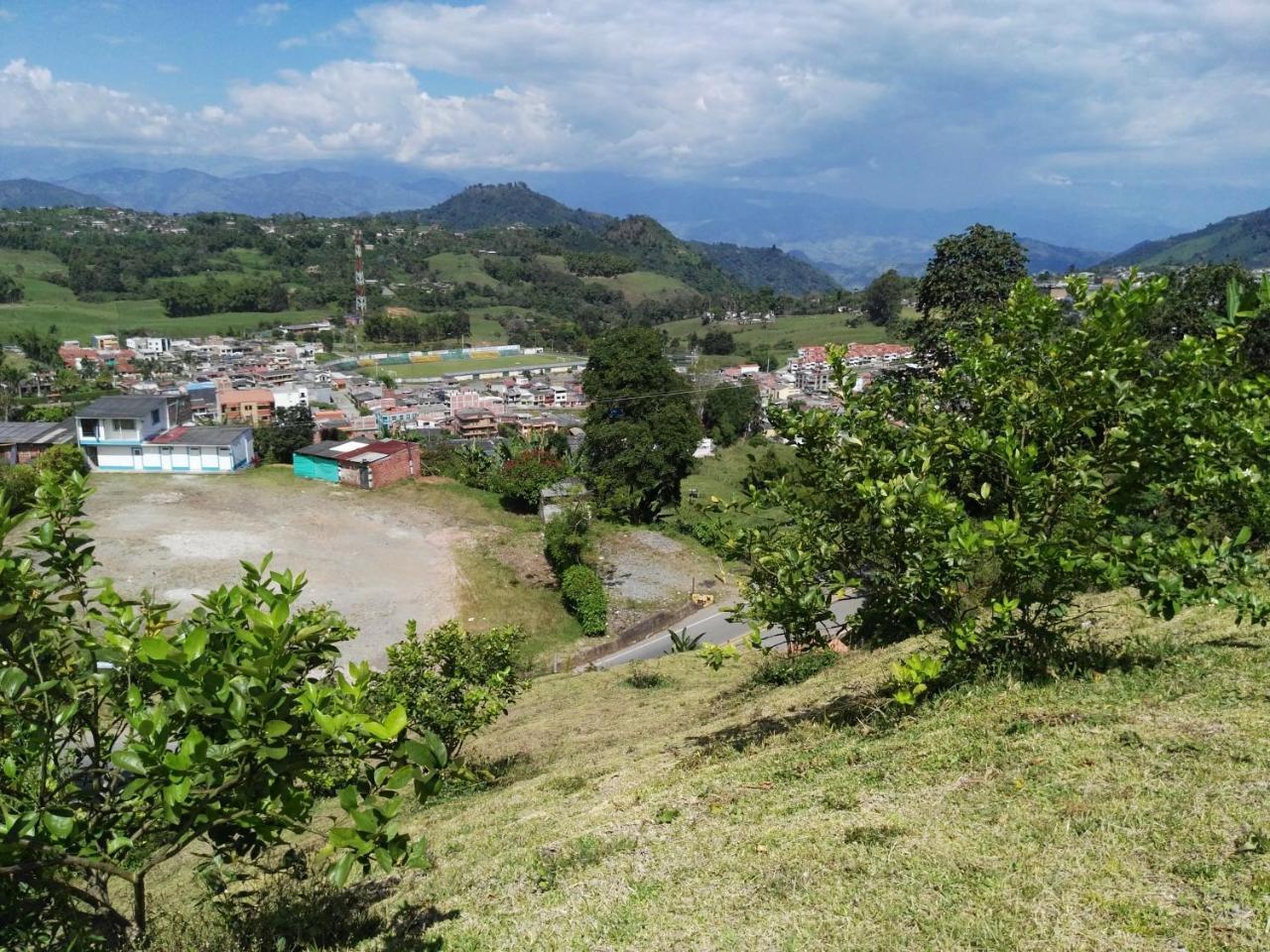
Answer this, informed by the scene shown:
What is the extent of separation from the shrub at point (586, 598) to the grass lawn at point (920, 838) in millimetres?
14157

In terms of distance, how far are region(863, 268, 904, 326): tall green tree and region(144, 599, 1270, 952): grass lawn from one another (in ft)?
338

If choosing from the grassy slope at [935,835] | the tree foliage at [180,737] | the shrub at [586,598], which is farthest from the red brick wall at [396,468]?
the tree foliage at [180,737]

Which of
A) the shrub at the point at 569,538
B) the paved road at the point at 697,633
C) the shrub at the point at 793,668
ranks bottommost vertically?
the paved road at the point at 697,633

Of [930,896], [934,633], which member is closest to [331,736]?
[930,896]

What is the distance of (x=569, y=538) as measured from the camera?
23.7 meters

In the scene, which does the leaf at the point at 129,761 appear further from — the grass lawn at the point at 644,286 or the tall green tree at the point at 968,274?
the grass lawn at the point at 644,286

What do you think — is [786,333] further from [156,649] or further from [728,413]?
[156,649]

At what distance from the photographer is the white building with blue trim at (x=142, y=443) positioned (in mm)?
33094

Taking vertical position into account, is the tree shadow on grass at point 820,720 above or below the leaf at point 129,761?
below

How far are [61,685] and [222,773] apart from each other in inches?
44.6

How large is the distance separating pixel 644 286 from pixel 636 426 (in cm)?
12844

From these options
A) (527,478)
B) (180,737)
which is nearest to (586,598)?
(527,478)

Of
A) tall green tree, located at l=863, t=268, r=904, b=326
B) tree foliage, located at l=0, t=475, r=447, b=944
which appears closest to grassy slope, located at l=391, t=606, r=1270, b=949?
tree foliage, located at l=0, t=475, r=447, b=944

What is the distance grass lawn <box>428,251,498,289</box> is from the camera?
147375mm
